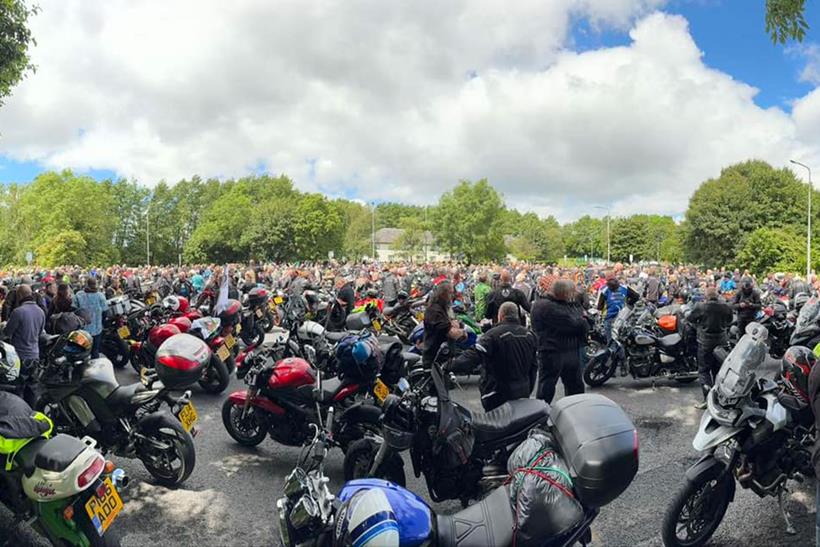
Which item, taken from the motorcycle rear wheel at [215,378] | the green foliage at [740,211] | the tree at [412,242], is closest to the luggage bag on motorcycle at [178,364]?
the motorcycle rear wheel at [215,378]

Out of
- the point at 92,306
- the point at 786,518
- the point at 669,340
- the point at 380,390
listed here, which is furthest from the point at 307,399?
the point at 669,340

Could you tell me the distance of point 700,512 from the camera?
3.45 metres

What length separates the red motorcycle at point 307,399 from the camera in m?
4.43

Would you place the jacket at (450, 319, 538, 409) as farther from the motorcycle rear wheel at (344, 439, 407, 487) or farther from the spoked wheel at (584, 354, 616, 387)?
the spoked wheel at (584, 354, 616, 387)

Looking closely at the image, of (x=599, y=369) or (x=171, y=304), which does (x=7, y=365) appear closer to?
(x=171, y=304)

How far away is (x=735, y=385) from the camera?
354 cm

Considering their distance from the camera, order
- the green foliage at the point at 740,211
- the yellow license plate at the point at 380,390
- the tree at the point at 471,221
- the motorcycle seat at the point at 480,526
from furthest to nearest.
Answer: the tree at the point at 471,221 → the green foliage at the point at 740,211 → the yellow license plate at the point at 380,390 → the motorcycle seat at the point at 480,526

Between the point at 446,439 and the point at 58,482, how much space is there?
2.23 meters

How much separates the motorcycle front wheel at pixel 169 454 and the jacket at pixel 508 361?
2.53 metres

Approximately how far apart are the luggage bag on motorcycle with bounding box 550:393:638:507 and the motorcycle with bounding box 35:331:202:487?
3.04 meters

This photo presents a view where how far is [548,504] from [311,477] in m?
1.10

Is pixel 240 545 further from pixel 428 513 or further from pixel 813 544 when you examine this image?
pixel 813 544

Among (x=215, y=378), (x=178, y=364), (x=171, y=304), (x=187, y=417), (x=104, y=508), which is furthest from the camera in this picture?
(x=171, y=304)

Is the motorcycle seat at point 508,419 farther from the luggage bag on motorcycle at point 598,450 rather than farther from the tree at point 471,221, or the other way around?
the tree at point 471,221
